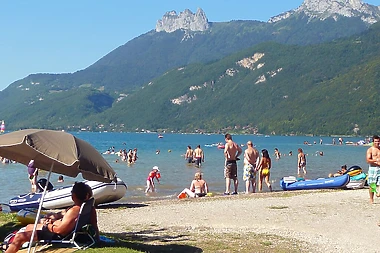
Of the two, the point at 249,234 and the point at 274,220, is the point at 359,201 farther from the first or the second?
the point at 249,234

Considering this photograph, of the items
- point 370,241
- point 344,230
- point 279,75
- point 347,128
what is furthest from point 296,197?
point 279,75

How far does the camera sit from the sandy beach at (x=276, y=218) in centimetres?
1045

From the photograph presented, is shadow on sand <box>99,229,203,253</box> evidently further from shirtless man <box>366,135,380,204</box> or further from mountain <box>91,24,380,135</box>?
mountain <box>91,24,380,135</box>

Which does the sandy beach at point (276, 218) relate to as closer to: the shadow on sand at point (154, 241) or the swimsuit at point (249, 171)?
the shadow on sand at point (154, 241)

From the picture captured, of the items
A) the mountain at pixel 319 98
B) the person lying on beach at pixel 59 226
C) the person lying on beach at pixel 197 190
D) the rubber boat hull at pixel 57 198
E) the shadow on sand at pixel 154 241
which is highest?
the mountain at pixel 319 98

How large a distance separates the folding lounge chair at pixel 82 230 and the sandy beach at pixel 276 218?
321 centimetres

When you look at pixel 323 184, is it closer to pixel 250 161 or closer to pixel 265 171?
pixel 265 171

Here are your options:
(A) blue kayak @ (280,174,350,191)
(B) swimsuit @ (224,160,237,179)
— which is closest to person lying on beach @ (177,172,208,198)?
(B) swimsuit @ (224,160,237,179)

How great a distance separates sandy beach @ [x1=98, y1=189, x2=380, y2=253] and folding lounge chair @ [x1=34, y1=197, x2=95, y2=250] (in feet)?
10.5

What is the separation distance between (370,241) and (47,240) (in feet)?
18.6

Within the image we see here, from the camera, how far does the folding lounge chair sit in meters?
7.91

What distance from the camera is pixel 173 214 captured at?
13734 mm

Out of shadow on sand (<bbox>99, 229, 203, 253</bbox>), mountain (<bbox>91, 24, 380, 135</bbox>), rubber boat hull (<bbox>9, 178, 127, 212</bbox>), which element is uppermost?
mountain (<bbox>91, 24, 380, 135</bbox>)

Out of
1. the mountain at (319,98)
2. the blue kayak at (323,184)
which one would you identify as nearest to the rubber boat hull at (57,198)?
the blue kayak at (323,184)
